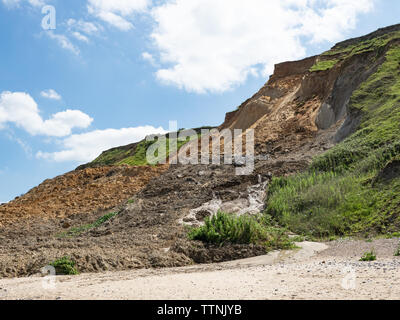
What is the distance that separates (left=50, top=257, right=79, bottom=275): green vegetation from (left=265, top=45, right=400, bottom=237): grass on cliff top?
6.92 metres

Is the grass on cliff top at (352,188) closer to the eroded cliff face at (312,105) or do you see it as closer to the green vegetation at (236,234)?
the green vegetation at (236,234)

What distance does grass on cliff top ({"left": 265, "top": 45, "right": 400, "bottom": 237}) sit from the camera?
36.7ft

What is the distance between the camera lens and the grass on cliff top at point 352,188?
36.7ft

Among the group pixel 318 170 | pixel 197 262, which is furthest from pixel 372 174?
pixel 197 262

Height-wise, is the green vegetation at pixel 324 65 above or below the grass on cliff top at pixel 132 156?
above

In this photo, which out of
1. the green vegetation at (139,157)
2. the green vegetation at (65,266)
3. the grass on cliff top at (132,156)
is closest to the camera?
the green vegetation at (65,266)

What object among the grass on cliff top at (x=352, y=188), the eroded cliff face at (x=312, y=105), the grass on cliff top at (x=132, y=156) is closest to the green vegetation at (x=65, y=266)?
the grass on cliff top at (x=352, y=188)

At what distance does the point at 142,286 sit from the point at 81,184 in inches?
911

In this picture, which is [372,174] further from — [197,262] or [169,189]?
[169,189]

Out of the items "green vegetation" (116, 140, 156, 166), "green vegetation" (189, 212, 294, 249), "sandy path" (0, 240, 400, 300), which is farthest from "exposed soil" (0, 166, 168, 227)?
"sandy path" (0, 240, 400, 300)

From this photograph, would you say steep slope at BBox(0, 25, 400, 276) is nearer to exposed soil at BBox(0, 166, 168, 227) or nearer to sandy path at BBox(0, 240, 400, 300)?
exposed soil at BBox(0, 166, 168, 227)

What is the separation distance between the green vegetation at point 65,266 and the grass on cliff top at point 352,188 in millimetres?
6917

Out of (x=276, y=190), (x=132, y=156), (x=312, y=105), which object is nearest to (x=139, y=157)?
(x=132, y=156)

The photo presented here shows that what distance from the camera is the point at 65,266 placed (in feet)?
24.8
